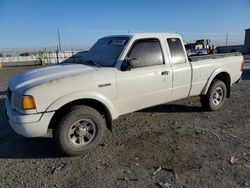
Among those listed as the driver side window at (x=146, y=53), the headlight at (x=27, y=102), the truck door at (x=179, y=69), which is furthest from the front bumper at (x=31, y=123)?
the truck door at (x=179, y=69)

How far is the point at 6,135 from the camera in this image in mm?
4926

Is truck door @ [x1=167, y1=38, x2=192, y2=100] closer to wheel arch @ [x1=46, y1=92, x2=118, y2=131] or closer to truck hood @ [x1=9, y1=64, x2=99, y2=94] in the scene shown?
wheel arch @ [x1=46, y1=92, x2=118, y2=131]

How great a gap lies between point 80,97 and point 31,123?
31.9 inches

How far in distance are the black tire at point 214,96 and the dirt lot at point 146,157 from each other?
0.46 meters

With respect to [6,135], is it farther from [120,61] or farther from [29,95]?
[120,61]

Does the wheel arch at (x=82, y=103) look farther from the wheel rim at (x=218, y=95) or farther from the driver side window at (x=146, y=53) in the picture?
the wheel rim at (x=218, y=95)

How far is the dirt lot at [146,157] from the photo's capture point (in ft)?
10.7

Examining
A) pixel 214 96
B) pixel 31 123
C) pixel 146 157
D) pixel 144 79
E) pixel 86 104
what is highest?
pixel 144 79

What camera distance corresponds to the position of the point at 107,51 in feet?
15.6

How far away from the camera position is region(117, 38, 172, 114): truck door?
4309mm

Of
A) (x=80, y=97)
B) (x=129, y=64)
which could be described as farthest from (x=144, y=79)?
(x=80, y=97)

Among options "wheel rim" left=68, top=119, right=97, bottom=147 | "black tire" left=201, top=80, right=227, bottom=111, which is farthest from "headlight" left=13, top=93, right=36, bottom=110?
"black tire" left=201, top=80, right=227, bottom=111

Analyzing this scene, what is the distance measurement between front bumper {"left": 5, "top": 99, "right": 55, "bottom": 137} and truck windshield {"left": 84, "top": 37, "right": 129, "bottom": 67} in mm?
1471

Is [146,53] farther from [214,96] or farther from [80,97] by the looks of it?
[214,96]
